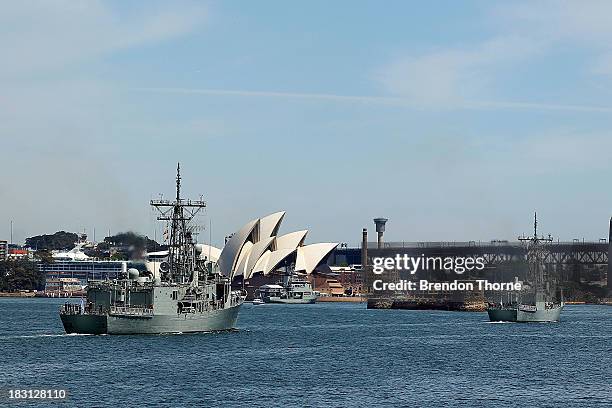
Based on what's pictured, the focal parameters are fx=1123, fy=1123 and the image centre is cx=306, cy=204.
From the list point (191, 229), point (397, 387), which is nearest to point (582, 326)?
point (191, 229)

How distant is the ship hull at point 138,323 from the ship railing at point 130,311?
307 millimetres

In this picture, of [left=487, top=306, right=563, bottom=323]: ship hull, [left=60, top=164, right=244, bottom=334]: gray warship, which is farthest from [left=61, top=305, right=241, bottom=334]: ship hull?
[left=487, top=306, right=563, bottom=323]: ship hull

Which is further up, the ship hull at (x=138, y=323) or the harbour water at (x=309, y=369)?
the ship hull at (x=138, y=323)

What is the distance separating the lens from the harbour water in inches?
1917

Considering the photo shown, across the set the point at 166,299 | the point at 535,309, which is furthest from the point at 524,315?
the point at 166,299

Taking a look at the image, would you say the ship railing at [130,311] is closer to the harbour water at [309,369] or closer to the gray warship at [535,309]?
the harbour water at [309,369]

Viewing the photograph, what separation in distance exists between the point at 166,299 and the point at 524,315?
48.3 metres

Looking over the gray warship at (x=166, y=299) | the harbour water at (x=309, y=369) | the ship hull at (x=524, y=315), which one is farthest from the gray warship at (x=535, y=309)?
the gray warship at (x=166, y=299)

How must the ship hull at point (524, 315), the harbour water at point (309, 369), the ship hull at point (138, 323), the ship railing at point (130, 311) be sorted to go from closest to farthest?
the harbour water at point (309, 369) < the ship hull at point (138, 323) < the ship railing at point (130, 311) < the ship hull at point (524, 315)

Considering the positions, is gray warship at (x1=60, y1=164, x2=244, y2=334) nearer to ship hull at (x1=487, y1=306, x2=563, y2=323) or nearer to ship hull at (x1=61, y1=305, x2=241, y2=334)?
ship hull at (x1=61, y1=305, x2=241, y2=334)

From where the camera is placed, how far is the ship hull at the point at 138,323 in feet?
246

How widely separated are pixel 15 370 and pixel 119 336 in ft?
61.0

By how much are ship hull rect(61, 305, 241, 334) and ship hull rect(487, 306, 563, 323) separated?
43.2 meters

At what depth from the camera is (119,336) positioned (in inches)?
2963
